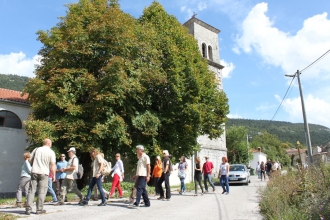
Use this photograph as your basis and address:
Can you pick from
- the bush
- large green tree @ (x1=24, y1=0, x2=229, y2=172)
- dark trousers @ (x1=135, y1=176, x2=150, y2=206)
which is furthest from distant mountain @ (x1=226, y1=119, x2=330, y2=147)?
dark trousers @ (x1=135, y1=176, x2=150, y2=206)

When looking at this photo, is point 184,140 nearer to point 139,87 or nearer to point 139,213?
point 139,87

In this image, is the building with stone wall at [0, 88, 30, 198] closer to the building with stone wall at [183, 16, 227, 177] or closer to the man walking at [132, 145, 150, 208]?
the man walking at [132, 145, 150, 208]

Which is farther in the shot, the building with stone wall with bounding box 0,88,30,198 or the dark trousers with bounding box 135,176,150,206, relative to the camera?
the building with stone wall with bounding box 0,88,30,198

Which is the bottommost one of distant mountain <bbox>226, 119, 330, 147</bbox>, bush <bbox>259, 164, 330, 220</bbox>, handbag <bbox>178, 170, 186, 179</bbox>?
bush <bbox>259, 164, 330, 220</bbox>

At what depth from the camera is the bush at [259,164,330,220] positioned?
5.74 m

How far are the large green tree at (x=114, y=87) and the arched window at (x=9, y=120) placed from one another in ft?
14.4

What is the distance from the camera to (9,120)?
18.9 meters

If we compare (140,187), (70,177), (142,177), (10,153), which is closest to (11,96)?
(10,153)

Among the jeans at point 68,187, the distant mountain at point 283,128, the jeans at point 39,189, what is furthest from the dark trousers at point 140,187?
the distant mountain at point 283,128

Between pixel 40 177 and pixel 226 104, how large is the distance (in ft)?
51.4

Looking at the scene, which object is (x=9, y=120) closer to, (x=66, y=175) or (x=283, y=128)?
(x=66, y=175)

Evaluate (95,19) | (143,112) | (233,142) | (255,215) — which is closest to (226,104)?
(143,112)

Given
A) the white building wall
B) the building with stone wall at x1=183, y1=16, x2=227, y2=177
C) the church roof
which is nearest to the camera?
the white building wall

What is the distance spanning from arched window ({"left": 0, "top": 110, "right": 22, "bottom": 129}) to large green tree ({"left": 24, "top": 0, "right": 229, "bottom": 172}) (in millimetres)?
4382
